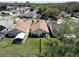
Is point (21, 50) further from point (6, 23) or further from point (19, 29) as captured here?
point (6, 23)

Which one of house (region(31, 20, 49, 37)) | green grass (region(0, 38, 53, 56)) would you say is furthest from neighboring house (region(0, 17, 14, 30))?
green grass (region(0, 38, 53, 56))

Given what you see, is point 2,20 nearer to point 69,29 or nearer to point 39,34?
point 39,34

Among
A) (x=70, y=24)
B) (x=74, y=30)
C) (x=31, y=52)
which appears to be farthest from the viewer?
(x=74, y=30)

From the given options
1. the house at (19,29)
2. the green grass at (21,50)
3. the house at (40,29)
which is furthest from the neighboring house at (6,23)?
the green grass at (21,50)

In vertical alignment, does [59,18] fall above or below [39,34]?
above

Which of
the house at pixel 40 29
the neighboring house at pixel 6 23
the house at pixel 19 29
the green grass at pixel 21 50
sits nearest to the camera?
the green grass at pixel 21 50

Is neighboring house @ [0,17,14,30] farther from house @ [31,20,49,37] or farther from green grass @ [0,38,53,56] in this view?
green grass @ [0,38,53,56]

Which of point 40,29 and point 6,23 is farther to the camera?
point 40,29

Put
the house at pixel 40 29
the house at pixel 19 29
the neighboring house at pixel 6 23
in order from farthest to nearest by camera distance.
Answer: the house at pixel 40 29
the neighboring house at pixel 6 23
the house at pixel 19 29

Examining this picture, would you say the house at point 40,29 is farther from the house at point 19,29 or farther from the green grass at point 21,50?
the green grass at point 21,50

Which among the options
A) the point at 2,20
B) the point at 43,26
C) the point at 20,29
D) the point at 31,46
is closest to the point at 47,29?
the point at 43,26

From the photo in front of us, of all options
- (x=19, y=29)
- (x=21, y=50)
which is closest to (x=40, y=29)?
(x=19, y=29)
